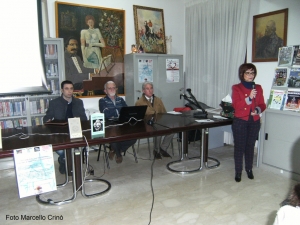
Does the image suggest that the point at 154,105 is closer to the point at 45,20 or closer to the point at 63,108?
the point at 63,108

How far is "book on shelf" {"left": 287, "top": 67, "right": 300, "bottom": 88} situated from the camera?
2.95m

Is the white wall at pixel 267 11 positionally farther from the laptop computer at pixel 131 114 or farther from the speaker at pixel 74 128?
the speaker at pixel 74 128

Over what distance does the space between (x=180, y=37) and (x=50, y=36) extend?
8.24 feet

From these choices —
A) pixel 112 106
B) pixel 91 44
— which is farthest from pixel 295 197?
pixel 91 44

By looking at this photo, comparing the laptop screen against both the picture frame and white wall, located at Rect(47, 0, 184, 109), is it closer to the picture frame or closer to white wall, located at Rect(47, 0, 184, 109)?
white wall, located at Rect(47, 0, 184, 109)

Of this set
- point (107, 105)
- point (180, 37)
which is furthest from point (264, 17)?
point (107, 105)

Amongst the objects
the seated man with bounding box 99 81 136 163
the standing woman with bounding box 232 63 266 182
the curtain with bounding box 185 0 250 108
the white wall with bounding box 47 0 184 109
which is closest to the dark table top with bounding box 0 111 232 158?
the standing woman with bounding box 232 63 266 182

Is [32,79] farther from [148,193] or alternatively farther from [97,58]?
[148,193]

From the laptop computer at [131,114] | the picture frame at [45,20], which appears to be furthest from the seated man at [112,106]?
the picture frame at [45,20]

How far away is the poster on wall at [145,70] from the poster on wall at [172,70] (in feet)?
1.18

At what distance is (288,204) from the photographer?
114cm

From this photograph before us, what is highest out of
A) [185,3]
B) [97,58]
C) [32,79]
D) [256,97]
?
[185,3]

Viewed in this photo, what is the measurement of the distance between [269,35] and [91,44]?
108 inches

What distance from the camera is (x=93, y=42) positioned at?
432cm
